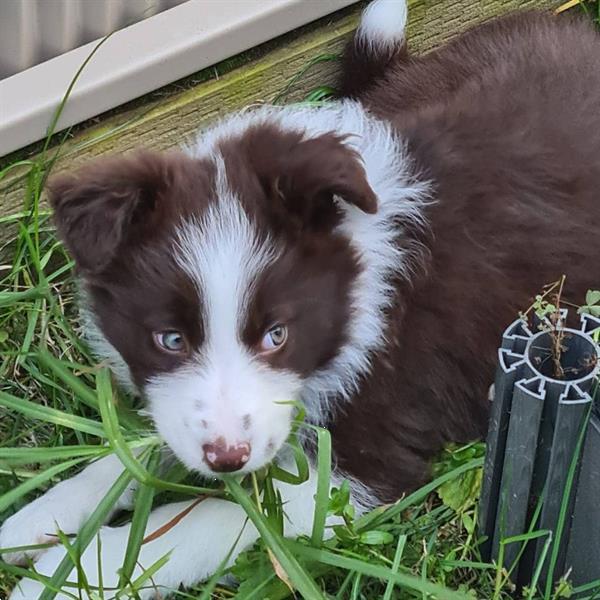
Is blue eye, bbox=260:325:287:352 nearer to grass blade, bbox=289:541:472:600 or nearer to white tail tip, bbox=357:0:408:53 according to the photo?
grass blade, bbox=289:541:472:600

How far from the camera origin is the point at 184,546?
2.74 m

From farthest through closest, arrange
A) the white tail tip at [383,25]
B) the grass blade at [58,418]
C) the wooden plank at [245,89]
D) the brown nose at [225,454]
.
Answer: the white tail tip at [383,25]
the wooden plank at [245,89]
the grass blade at [58,418]
the brown nose at [225,454]

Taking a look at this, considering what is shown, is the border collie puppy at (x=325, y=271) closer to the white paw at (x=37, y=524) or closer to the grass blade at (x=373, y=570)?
the white paw at (x=37, y=524)

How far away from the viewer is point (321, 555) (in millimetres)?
2561

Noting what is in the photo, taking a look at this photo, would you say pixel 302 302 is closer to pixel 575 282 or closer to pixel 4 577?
pixel 575 282

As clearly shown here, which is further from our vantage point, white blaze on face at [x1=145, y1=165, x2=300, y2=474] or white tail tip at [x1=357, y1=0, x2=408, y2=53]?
white tail tip at [x1=357, y1=0, x2=408, y2=53]

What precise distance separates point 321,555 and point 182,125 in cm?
174

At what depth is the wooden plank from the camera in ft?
11.8

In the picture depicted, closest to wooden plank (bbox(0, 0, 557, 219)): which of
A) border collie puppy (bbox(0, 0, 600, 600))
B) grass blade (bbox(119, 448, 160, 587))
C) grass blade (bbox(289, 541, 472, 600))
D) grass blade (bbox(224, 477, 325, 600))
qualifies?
border collie puppy (bbox(0, 0, 600, 600))

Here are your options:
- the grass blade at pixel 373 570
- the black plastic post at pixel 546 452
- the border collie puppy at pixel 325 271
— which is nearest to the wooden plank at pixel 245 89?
the border collie puppy at pixel 325 271

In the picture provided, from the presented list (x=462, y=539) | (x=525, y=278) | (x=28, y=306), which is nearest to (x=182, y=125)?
(x=28, y=306)

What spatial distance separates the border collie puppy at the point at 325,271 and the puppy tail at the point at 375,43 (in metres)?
0.61

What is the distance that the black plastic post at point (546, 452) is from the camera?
2328mm

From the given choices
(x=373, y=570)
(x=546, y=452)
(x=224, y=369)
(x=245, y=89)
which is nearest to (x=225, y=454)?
(x=224, y=369)
